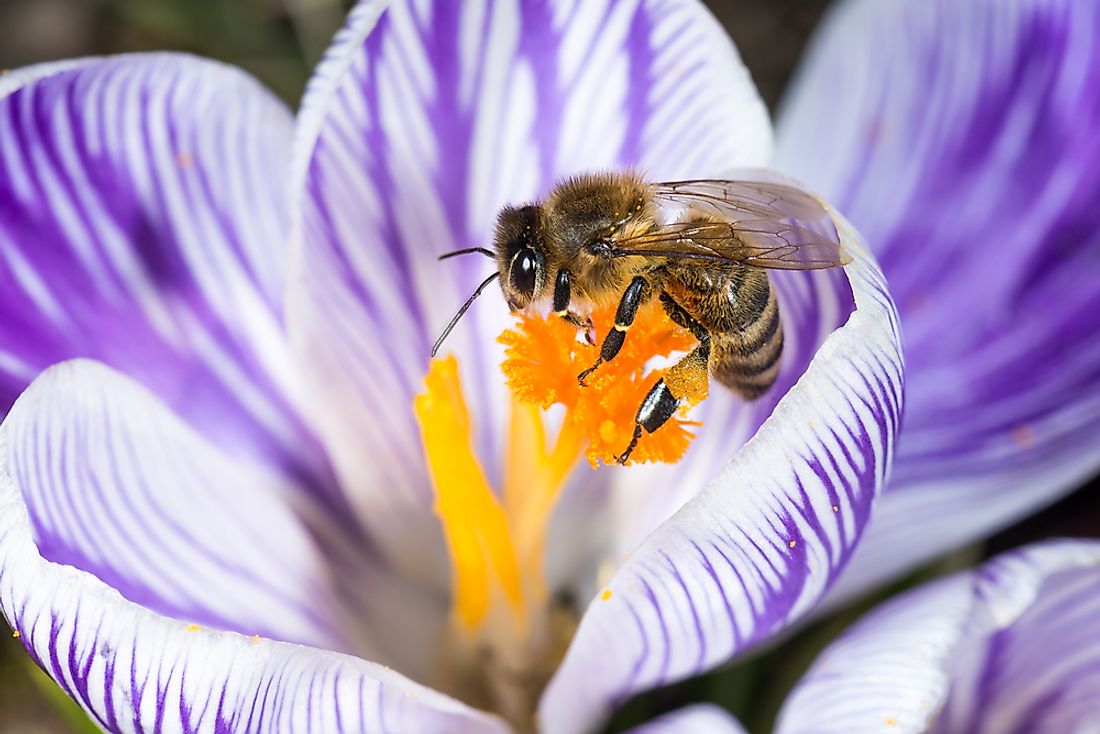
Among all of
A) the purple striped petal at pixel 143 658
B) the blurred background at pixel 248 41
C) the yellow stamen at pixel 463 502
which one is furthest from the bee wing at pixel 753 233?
the blurred background at pixel 248 41

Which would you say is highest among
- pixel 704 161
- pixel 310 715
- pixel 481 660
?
pixel 704 161

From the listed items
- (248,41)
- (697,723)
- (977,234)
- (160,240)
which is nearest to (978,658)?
(697,723)

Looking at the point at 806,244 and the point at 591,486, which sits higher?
the point at 806,244

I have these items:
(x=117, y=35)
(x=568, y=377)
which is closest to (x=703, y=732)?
(x=568, y=377)

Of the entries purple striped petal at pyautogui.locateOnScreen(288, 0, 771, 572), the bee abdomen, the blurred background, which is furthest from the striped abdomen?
the blurred background

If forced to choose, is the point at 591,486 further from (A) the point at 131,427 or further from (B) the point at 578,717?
(A) the point at 131,427

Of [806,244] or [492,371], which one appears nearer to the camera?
[806,244]

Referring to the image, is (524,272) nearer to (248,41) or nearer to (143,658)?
(143,658)
